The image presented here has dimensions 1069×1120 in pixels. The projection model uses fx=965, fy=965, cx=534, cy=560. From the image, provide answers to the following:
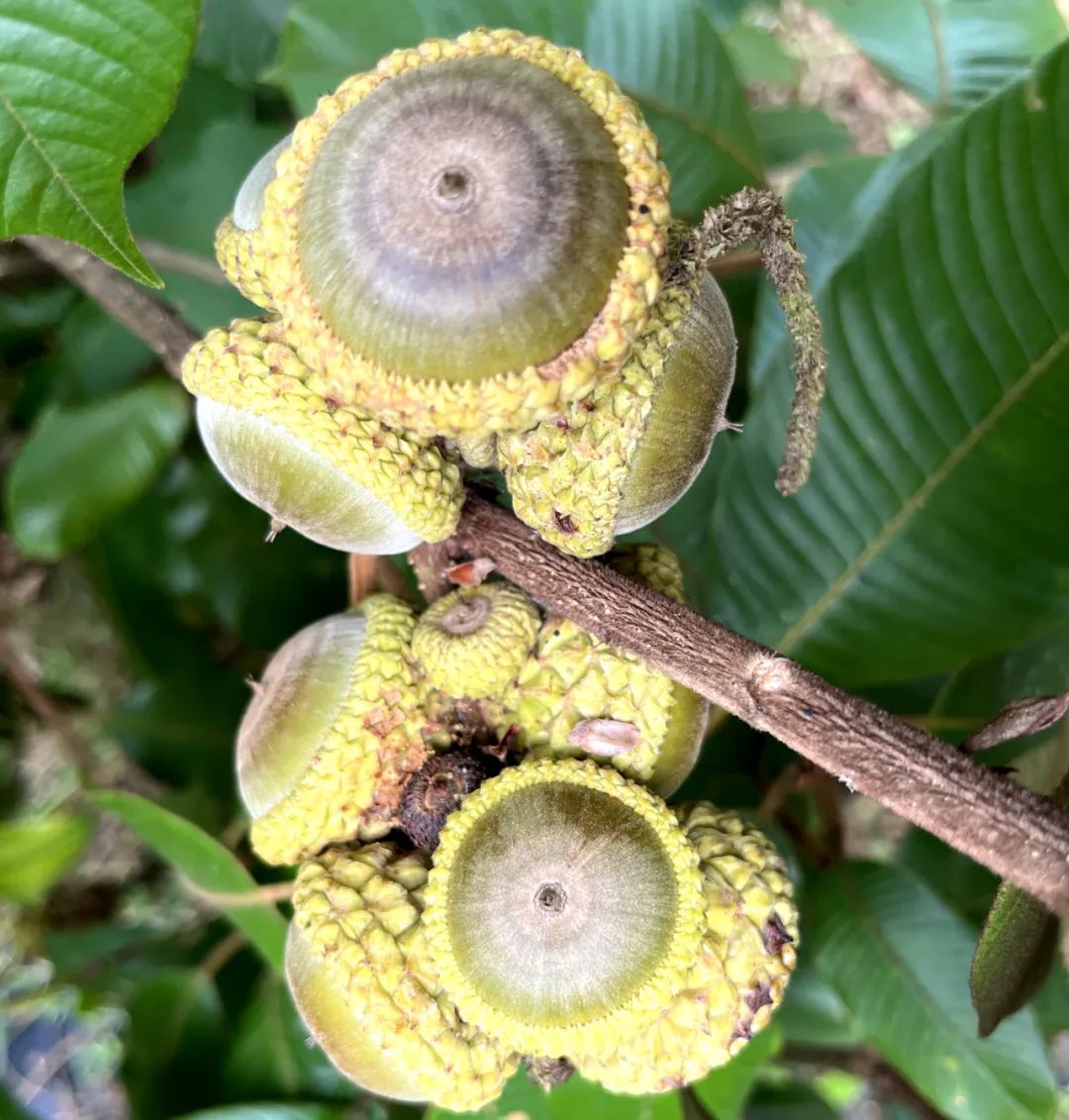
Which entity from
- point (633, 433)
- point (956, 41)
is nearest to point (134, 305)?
point (633, 433)

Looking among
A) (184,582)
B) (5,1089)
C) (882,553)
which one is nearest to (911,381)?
(882,553)

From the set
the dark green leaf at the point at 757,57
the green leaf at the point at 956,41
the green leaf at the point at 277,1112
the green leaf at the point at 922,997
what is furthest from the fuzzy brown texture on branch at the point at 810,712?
the dark green leaf at the point at 757,57

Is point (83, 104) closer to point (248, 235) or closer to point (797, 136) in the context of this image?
point (248, 235)

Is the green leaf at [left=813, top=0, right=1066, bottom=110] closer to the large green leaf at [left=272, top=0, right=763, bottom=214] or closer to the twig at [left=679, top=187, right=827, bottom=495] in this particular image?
the large green leaf at [left=272, top=0, right=763, bottom=214]

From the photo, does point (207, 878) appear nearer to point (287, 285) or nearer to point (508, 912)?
point (508, 912)

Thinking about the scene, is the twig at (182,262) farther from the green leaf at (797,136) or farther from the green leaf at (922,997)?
the green leaf at (922,997)

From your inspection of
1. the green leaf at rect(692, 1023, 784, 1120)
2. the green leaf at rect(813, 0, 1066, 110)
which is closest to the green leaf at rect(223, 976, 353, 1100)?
the green leaf at rect(692, 1023, 784, 1120)

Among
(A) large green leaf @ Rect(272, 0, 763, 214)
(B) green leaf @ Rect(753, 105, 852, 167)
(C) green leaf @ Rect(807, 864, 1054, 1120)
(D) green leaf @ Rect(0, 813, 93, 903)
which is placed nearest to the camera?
(C) green leaf @ Rect(807, 864, 1054, 1120)
